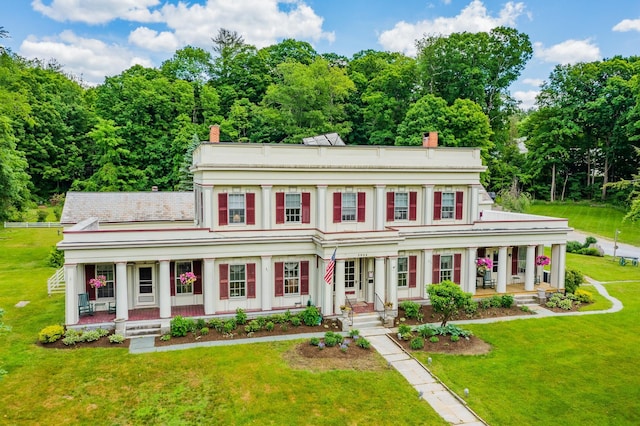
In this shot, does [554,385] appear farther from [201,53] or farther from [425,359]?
[201,53]

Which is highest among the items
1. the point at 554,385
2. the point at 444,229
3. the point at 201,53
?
the point at 201,53

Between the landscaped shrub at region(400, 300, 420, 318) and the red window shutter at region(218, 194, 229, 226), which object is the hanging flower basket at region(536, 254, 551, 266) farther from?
the red window shutter at region(218, 194, 229, 226)

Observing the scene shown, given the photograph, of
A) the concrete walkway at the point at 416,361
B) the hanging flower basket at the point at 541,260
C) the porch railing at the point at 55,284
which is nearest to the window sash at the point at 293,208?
the concrete walkway at the point at 416,361

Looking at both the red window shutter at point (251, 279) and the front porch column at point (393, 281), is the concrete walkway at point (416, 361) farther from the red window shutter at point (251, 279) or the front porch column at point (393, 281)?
the red window shutter at point (251, 279)

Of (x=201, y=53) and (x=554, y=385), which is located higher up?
(x=201, y=53)

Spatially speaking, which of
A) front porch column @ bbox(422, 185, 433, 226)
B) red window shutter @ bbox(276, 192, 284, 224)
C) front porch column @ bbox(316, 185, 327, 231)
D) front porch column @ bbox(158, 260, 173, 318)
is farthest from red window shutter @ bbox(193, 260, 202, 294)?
front porch column @ bbox(422, 185, 433, 226)

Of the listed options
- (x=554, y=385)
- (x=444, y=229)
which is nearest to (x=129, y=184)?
(x=444, y=229)
